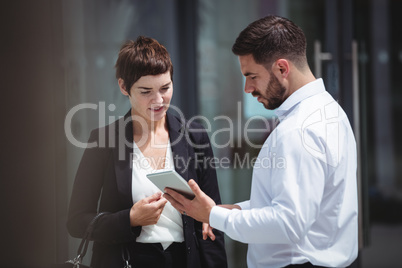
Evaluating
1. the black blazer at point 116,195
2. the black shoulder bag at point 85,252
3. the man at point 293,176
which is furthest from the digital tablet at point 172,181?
the black shoulder bag at point 85,252

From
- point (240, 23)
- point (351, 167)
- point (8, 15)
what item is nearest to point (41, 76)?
point (8, 15)

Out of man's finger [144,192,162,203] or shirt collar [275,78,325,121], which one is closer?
shirt collar [275,78,325,121]

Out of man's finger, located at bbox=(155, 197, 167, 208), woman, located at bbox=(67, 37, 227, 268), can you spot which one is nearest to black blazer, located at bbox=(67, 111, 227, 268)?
woman, located at bbox=(67, 37, 227, 268)

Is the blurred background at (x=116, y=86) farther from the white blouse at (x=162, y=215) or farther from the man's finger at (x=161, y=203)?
the man's finger at (x=161, y=203)

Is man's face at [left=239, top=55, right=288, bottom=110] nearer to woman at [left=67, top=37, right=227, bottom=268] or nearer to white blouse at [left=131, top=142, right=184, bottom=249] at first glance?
woman at [left=67, top=37, right=227, bottom=268]

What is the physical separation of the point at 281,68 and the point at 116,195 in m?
0.84

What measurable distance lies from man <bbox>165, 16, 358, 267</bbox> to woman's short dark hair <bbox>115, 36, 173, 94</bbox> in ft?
1.18

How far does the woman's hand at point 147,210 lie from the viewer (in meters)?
1.73

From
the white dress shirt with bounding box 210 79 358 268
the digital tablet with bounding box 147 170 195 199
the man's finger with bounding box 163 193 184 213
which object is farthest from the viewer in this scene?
the man's finger with bounding box 163 193 184 213

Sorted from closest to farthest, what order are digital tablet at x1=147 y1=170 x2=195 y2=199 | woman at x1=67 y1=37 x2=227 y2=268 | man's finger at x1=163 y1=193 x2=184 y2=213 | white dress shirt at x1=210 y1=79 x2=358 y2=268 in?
white dress shirt at x1=210 y1=79 x2=358 y2=268 < digital tablet at x1=147 y1=170 x2=195 y2=199 < man's finger at x1=163 y1=193 x2=184 y2=213 < woman at x1=67 y1=37 x2=227 y2=268

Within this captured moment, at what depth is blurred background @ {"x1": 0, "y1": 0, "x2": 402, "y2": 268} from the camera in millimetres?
1860

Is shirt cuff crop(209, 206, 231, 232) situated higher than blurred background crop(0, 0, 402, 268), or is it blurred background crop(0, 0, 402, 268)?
blurred background crop(0, 0, 402, 268)

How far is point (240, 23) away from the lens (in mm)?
3504

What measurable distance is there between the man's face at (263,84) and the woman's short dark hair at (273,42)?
0.03 meters
